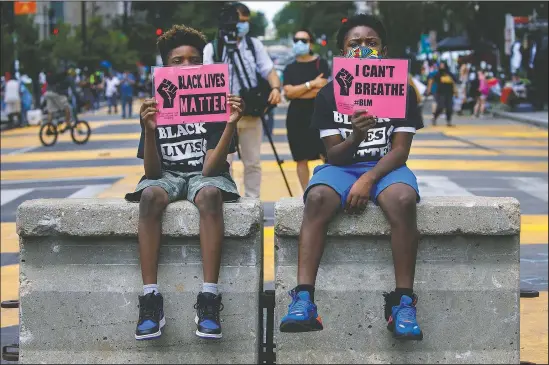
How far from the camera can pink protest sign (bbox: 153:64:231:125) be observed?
4.79 m

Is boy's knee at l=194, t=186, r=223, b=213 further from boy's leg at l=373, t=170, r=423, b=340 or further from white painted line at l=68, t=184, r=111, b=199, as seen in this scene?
white painted line at l=68, t=184, r=111, b=199

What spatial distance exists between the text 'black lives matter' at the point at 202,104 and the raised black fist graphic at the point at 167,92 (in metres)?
0.04

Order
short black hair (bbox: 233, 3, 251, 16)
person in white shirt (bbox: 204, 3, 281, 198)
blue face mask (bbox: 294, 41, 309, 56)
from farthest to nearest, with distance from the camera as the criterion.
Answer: blue face mask (bbox: 294, 41, 309, 56)
short black hair (bbox: 233, 3, 251, 16)
person in white shirt (bbox: 204, 3, 281, 198)

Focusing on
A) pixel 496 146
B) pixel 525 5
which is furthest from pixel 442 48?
pixel 496 146

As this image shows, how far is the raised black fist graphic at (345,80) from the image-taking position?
4.65 metres

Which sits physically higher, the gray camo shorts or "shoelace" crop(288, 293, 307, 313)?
the gray camo shorts

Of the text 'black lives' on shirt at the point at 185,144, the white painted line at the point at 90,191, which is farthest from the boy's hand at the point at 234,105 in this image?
the white painted line at the point at 90,191

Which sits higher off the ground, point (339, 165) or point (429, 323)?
point (339, 165)

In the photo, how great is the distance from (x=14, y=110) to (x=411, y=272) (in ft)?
98.8

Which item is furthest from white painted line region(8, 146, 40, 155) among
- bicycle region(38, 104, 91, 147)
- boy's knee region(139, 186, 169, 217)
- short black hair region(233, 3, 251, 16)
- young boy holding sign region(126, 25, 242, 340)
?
boy's knee region(139, 186, 169, 217)

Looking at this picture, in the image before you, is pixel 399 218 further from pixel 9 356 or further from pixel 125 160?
pixel 125 160

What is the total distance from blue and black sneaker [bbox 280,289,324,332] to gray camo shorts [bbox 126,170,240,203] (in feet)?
2.14

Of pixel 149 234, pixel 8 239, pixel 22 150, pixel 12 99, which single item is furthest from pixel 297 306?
pixel 12 99

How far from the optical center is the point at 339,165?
4836 millimetres
